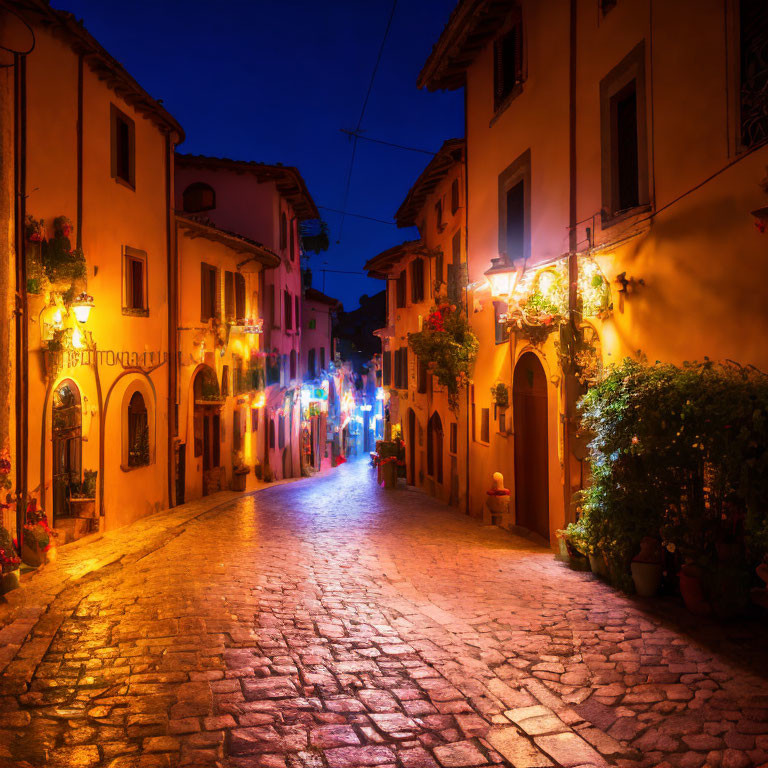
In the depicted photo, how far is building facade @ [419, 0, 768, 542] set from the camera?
6.71 metres

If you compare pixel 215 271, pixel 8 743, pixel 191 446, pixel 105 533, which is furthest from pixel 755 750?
pixel 215 271

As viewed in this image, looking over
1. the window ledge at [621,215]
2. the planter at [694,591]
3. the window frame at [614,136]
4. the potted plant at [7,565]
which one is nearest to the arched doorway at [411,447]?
the window ledge at [621,215]

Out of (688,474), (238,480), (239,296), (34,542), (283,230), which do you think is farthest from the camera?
(283,230)

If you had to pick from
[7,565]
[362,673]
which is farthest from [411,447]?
[362,673]

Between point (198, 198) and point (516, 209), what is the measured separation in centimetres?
1653

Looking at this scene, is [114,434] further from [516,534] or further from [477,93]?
[477,93]

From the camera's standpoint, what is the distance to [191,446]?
19.2m

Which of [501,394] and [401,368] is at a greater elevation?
[401,368]

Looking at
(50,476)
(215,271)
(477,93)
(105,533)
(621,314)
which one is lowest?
(105,533)

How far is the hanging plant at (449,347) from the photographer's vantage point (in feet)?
53.0

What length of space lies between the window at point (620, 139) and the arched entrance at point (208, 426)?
1341 cm

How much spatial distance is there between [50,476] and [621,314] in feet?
31.2

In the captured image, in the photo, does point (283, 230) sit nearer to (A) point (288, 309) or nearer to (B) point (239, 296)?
(A) point (288, 309)

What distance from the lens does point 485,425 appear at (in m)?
15.4
